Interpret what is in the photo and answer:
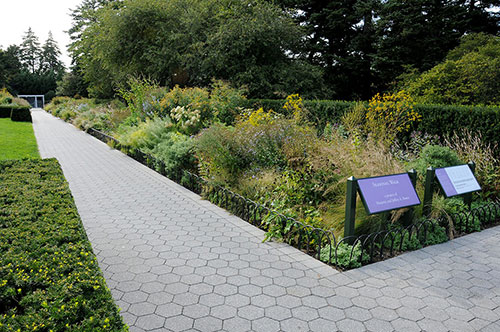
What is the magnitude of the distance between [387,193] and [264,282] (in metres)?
1.79

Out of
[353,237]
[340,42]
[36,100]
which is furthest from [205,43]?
[36,100]

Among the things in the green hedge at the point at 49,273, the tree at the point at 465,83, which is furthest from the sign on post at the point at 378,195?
the tree at the point at 465,83

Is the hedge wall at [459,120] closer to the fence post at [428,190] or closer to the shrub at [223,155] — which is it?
the shrub at [223,155]

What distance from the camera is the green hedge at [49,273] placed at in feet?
6.33

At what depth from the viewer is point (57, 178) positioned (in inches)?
190

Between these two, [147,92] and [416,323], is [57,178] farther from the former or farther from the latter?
[147,92]

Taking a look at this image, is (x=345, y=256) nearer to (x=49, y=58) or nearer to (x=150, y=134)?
(x=150, y=134)

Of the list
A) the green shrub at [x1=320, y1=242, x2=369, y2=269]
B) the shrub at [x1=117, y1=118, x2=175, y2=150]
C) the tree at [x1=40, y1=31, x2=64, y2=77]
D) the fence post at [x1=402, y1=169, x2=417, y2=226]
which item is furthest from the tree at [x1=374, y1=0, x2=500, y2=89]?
the tree at [x1=40, y1=31, x2=64, y2=77]

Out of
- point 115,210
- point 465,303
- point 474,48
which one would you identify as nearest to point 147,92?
point 115,210

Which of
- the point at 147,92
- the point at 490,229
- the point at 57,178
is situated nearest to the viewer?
the point at 57,178

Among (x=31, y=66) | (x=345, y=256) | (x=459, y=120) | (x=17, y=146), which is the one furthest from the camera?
(x=31, y=66)

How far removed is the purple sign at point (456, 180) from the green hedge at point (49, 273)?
4507 millimetres

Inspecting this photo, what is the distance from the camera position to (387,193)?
13.8 feet

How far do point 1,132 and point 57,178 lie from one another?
15196mm
